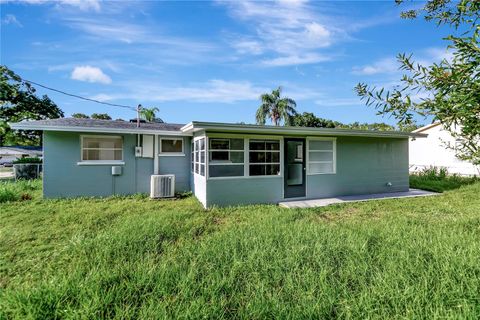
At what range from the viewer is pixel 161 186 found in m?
8.14

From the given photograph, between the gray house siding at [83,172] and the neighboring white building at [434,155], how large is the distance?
15.6 metres

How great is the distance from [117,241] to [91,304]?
163 centimetres

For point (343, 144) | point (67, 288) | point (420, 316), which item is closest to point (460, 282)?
point (420, 316)

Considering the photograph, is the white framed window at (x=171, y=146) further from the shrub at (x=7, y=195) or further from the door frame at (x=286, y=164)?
the shrub at (x=7, y=195)

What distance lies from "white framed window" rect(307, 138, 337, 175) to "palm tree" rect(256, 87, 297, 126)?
14698 mm

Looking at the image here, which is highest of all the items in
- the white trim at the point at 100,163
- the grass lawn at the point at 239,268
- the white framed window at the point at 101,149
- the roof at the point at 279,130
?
the roof at the point at 279,130

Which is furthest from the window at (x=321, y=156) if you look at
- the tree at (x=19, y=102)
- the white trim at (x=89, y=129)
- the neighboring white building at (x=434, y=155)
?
the tree at (x=19, y=102)

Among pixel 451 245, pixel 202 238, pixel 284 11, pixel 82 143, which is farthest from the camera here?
pixel 82 143

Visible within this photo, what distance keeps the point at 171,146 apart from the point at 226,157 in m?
3.08

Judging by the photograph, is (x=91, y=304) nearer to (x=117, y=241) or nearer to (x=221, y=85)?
(x=117, y=241)

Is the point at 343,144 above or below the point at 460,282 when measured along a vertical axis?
above

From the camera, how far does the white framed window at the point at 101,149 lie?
8195 mm

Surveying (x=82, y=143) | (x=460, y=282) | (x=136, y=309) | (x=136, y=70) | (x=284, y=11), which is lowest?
(x=136, y=309)

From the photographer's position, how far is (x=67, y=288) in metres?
2.62
